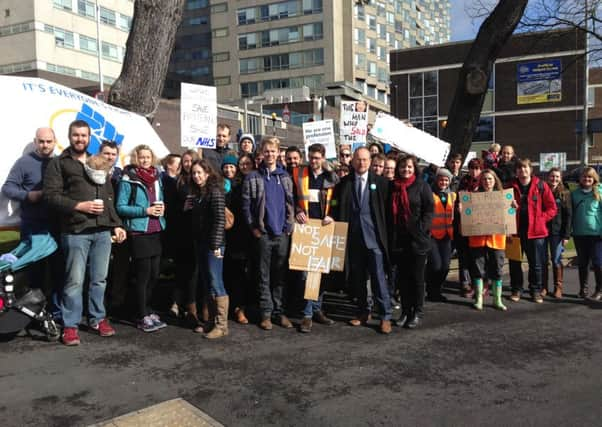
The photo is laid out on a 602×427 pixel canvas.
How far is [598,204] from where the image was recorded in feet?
23.7

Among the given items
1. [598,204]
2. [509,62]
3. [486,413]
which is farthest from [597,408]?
[509,62]

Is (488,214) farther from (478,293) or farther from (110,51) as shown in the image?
(110,51)

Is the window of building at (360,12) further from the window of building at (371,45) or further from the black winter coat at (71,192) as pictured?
the black winter coat at (71,192)

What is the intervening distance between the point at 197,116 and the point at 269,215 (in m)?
2.58

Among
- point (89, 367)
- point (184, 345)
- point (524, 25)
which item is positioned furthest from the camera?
point (524, 25)

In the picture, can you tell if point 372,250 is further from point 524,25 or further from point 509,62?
point 509,62

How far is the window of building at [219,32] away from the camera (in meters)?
76.0

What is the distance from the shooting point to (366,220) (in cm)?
587

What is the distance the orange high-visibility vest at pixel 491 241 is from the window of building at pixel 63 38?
54661mm

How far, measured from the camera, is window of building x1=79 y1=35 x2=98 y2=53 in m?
54.3

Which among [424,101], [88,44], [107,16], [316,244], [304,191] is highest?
[107,16]

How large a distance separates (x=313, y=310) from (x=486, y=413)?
2607 millimetres

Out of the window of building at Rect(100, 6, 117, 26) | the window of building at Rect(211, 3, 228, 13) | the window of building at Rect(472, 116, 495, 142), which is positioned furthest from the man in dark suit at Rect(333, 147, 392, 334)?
the window of building at Rect(211, 3, 228, 13)

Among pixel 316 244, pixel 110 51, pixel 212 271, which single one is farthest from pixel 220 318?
pixel 110 51
